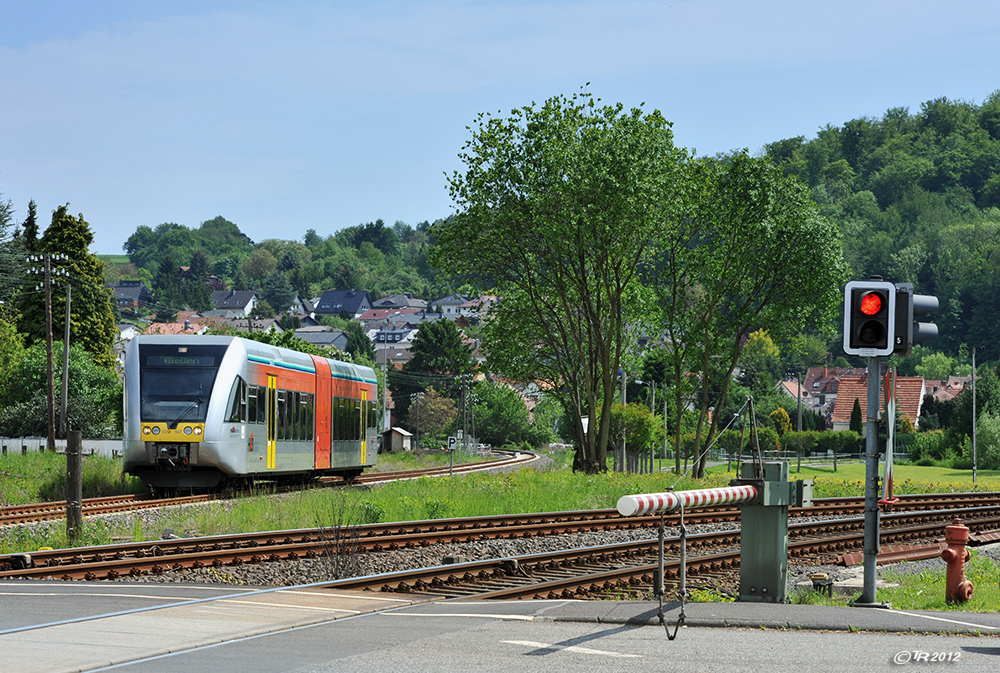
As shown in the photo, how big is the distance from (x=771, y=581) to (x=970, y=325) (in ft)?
625

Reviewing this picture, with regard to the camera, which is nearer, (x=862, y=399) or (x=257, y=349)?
(x=257, y=349)

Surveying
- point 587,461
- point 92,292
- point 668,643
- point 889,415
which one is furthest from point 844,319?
point 92,292

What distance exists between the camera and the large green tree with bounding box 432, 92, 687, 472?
41.2 metres

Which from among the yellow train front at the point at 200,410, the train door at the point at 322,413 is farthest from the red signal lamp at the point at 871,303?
the train door at the point at 322,413

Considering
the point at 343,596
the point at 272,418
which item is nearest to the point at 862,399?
the point at 272,418

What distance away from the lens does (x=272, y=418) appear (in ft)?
89.5

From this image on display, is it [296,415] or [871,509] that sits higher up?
[871,509]

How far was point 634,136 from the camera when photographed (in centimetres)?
4119

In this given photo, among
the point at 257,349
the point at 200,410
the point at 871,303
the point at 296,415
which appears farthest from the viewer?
the point at 296,415

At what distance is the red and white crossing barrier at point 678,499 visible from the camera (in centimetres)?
911

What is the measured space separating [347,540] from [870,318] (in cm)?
781

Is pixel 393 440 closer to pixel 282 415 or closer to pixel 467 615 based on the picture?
pixel 282 415

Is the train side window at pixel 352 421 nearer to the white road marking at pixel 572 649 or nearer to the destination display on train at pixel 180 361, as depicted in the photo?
the destination display on train at pixel 180 361

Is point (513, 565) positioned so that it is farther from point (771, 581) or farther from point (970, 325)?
point (970, 325)
